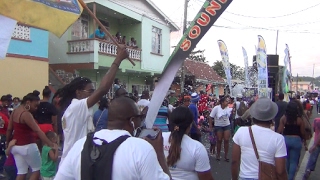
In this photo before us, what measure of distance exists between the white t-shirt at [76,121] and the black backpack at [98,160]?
1431mm

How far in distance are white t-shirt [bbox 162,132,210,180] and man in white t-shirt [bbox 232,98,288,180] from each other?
709mm

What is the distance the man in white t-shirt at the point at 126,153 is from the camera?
1777 mm

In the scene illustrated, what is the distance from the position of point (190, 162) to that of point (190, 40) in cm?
202

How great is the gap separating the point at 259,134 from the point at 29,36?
420 inches

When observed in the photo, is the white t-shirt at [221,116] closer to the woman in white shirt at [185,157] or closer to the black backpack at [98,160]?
the woman in white shirt at [185,157]

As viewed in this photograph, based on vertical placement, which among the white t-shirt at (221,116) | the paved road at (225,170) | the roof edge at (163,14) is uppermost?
the roof edge at (163,14)

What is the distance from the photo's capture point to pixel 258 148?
3.38m

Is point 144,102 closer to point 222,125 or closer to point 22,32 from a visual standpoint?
point 222,125

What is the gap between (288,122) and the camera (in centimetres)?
573

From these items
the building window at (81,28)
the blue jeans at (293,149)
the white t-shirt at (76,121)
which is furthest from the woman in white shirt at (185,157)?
the building window at (81,28)

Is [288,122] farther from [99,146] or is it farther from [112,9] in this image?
[112,9]

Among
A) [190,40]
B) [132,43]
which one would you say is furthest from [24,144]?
[132,43]

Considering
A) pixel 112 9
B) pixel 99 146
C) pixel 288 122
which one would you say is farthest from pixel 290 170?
pixel 112 9

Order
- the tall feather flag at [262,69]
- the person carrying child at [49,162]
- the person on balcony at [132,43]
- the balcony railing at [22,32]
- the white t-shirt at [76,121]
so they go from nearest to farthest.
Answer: the white t-shirt at [76,121] < the person carrying child at [49,162] < the tall feather flag at [262,69] < the balcony railing at [22,32] < the person on balcony at [132,43]
